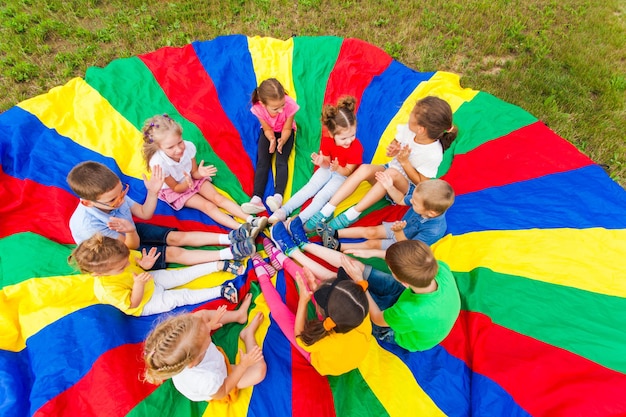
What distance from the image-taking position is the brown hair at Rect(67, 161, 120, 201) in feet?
7.92

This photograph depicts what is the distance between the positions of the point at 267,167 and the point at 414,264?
1.87 m

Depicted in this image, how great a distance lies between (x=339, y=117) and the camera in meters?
2.87

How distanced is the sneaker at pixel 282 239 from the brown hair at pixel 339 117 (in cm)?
85

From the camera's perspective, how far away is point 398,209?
325 cm

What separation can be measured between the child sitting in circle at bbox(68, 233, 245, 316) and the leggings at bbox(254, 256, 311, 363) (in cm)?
21

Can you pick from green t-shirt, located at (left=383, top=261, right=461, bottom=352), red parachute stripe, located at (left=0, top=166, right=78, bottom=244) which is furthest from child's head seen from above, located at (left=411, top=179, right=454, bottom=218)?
red parachute stripe, located at (left=0, top=166, right=78, bottom=244)

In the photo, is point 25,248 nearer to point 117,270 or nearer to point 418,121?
point 117,270

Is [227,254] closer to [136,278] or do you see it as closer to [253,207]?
[253,207]

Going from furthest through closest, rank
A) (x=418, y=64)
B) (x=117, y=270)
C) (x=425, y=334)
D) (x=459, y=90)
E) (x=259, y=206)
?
1. (x=418, y=64)
2. (x=459, y=90)
3. (x=259, y=206)
4. (x=117, y=270)
5. (x=425, y=334)

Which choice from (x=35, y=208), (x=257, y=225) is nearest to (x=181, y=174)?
(x=257, y=225)

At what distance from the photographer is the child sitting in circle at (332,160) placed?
9.51 ft

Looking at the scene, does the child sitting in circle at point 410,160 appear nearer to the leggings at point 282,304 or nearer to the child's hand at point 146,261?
the leggings at point 282,304

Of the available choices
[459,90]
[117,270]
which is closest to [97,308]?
[117,270]

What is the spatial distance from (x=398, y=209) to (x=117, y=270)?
2.16 m
